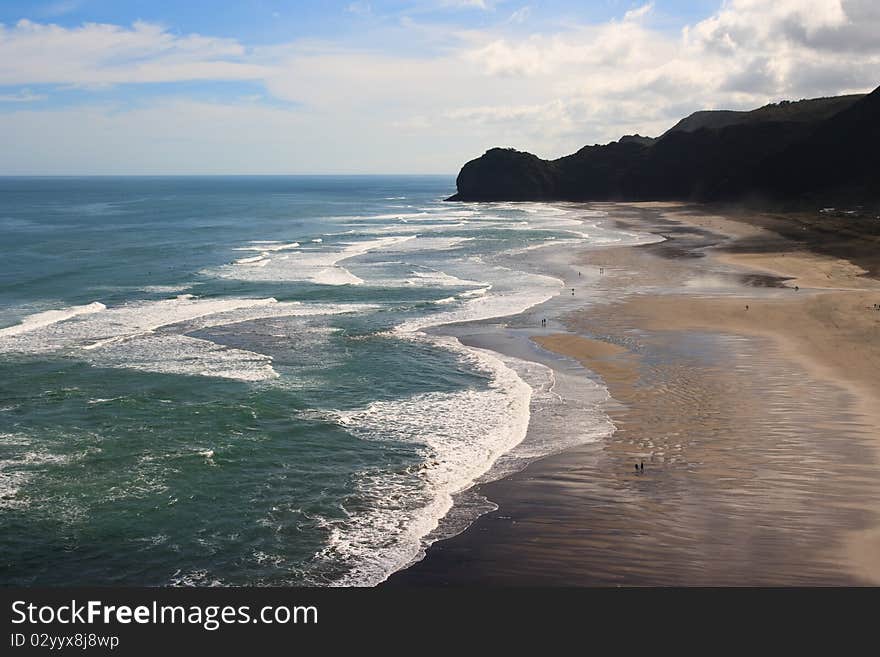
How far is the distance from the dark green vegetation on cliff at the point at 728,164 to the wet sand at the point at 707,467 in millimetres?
73353

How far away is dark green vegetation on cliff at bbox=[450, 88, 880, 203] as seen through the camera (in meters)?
105

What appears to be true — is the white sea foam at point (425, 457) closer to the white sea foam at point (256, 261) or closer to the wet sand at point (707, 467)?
the wet sand at point (707, 467)

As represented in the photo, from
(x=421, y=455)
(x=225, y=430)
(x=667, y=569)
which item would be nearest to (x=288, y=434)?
(x=225, y=430)

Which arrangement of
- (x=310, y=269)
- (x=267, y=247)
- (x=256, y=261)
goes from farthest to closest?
(x=267, y=247), (x=256, y=261), (x=310, y=269)

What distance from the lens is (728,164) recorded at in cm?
13075

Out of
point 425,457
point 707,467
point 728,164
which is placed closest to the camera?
point 707,467

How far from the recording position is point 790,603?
37.4 ft

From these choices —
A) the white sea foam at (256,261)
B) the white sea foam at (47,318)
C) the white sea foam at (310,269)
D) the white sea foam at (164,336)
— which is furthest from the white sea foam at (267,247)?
the white sea foam at (47,318)

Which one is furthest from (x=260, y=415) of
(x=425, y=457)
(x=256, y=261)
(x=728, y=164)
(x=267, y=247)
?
(x=728, y=164)

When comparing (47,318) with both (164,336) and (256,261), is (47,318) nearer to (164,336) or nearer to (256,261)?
(164,336)

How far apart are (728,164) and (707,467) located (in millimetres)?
123269

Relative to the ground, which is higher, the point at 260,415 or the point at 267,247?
the point at 267,247

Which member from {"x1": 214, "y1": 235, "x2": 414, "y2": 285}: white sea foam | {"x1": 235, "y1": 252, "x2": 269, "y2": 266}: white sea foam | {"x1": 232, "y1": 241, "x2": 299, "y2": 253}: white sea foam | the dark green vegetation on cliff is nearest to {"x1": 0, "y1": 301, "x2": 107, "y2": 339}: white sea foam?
{"x1": 214, "y1": 235, "x2": 414, "y2": 285}: white sea foam

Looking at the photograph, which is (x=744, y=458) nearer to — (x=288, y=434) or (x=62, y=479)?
(x=288, y=434)
